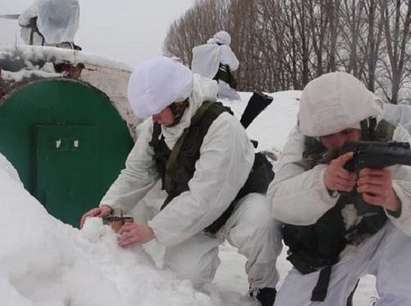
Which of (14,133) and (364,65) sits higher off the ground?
(14,133)

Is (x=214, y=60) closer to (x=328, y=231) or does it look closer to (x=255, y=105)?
(x=255, y=105)

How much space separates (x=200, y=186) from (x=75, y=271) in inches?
34.7

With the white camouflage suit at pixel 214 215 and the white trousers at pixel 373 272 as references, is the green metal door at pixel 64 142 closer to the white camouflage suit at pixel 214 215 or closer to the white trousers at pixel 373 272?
the white camouflage suit at pixel 214 215

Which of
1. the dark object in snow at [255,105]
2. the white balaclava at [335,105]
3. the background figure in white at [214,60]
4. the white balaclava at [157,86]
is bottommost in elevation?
the background figure in white at [214,60]

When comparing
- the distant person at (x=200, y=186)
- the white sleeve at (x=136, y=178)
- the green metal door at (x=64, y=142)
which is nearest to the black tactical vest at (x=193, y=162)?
the distant person at (x=200, y=186)

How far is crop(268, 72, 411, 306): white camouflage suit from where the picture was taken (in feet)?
6.08

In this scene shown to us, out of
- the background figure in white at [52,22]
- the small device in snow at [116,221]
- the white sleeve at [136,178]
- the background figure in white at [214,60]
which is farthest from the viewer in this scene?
the background figure in white at [214,60]

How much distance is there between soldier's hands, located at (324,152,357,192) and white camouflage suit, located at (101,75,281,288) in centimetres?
55

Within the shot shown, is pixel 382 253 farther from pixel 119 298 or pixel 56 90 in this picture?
pixel 56 90

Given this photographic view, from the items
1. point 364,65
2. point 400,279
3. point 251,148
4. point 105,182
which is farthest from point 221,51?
point 400,279

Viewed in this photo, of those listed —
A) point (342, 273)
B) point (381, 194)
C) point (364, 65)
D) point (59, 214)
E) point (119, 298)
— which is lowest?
point (364, 65)

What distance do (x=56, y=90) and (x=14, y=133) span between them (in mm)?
315

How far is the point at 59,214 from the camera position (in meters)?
3.40

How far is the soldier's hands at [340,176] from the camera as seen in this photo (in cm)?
179
